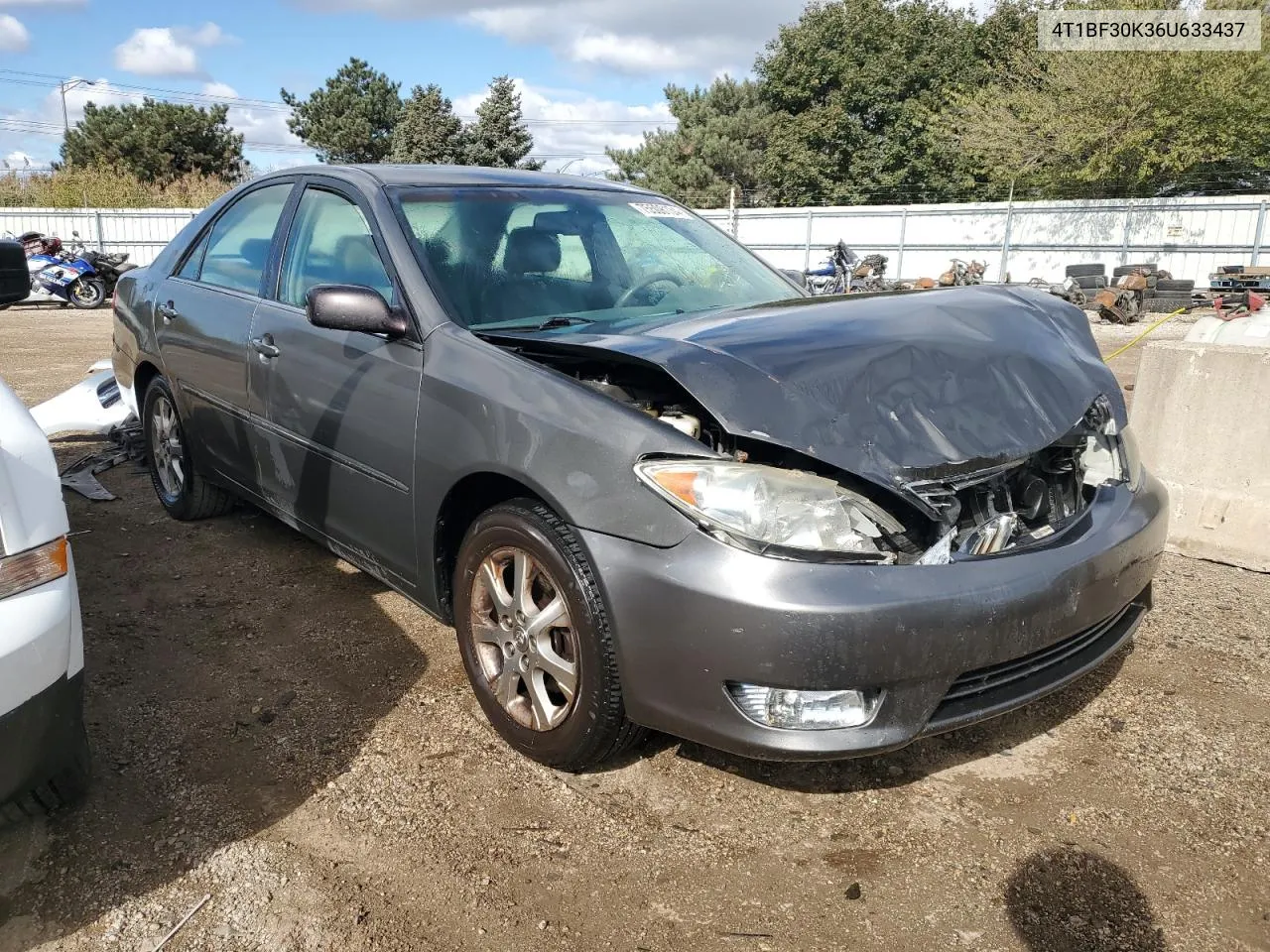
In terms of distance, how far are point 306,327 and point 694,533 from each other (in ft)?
6.32

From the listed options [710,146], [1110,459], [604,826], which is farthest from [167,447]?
[710,146]

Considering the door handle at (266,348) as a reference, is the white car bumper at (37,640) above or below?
below

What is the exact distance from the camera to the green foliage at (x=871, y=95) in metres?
42.0

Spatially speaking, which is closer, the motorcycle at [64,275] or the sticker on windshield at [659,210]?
the sticker on windshield at [659,210]

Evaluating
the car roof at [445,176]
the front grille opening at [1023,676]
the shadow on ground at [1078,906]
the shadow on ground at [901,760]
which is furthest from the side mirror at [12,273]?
the shadow on ground at [1078,906]

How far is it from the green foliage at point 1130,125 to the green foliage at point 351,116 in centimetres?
3836

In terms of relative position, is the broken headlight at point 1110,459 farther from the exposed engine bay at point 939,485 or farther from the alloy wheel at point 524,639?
the alloy wheel at point 524,639

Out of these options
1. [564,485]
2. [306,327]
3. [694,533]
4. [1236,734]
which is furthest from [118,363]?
[1236,734]

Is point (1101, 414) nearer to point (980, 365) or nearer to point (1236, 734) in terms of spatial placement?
point (980, 365)

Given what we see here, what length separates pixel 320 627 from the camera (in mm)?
3570

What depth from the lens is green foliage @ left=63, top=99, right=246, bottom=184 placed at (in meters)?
50.6

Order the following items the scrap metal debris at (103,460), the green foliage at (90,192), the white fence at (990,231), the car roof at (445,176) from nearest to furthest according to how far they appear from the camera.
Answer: the car roof at (445,176)
the scrap metal debris at (103,460)
the white fence at (990,231)
the green foliage at (90,192)

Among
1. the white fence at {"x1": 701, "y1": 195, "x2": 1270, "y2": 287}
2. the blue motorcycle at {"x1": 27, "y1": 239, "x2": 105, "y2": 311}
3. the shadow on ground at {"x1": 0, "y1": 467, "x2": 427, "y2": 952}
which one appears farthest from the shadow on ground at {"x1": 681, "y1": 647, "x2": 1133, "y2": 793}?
the white fence at {"x1": 701, "y1": 195, "x2": 1270, "y2": 287}

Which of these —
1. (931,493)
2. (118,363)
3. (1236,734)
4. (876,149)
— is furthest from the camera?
(876,149)
